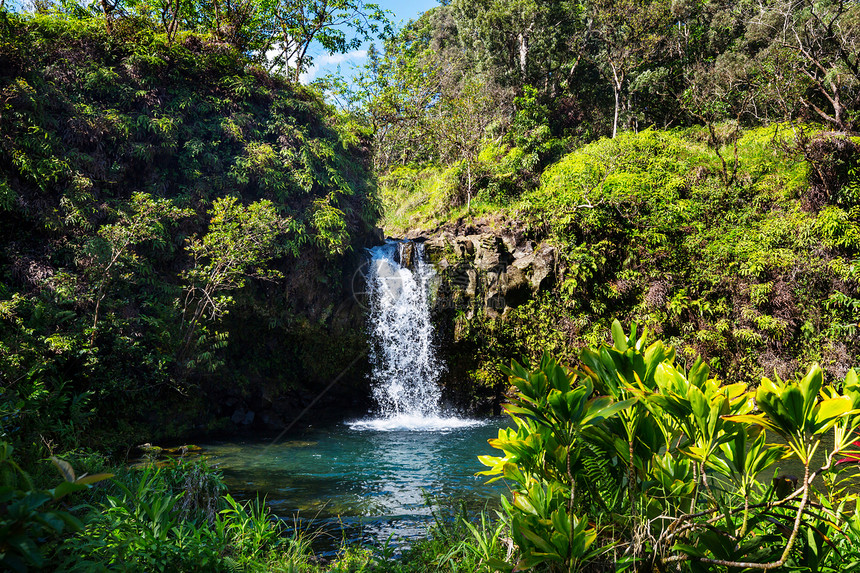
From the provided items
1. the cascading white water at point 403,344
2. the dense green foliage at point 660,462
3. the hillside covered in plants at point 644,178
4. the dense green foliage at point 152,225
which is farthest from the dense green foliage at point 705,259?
the dense green foliage at point 660,462

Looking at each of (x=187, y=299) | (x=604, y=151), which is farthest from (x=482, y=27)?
(x=187, y=299)

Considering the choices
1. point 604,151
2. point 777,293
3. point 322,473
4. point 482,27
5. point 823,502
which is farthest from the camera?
point 482,27

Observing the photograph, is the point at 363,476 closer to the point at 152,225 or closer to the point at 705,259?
the point at 152,225

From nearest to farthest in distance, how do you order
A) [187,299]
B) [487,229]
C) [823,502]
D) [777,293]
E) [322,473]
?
1. [823,502]
2. [322,473]
3. [187,299]
4. [777,293]
5. [487,229]

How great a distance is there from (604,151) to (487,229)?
4.81 meters

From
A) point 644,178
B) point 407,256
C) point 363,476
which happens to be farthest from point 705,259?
point 363,476

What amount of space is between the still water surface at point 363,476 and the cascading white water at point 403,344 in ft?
3.72

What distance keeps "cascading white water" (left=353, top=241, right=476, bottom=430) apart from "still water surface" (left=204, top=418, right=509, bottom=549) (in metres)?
1.13

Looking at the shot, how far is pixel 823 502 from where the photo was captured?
2.15 meters

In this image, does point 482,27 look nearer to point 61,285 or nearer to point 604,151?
point 604,151

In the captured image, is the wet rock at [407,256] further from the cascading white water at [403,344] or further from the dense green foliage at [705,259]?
the dense green foliage at [705,259]

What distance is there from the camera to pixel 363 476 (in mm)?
6301

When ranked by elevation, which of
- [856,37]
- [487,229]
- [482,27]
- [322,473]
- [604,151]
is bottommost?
[322,473]

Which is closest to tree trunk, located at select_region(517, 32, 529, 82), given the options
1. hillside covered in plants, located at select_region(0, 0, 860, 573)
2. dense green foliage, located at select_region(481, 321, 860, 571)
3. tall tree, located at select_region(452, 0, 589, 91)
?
tall tree, located at select_region(452, 0, 589, 91)
